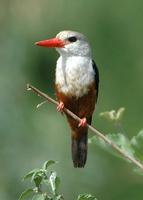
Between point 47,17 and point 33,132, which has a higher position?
point 47,17

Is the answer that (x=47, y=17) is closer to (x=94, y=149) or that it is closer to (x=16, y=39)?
(x=16, y=39)

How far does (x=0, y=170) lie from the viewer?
26.9 ft

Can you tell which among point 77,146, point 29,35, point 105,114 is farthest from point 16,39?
point 105,114

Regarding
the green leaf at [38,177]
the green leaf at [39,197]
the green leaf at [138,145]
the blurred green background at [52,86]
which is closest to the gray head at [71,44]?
the green leaf at [138,145]

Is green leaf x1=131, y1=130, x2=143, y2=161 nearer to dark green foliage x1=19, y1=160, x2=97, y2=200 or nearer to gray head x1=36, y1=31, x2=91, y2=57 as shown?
dark green foliage x1=19, y1=160, x2=97, y2=200

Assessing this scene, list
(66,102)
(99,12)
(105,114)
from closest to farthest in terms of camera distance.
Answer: (105,114) < (66,102) < (99,12)

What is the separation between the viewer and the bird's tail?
5.09 meters

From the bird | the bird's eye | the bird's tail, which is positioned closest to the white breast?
the bird

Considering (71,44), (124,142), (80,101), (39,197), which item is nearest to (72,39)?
(71,44)

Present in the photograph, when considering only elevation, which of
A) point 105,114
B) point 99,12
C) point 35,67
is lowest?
point 35,67

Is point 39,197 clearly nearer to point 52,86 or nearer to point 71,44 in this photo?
point 71,44

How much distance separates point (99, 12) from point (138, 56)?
0.80 meters

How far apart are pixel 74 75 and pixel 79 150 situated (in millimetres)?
600

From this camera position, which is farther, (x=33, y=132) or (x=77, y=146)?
(x=33, y=132)
